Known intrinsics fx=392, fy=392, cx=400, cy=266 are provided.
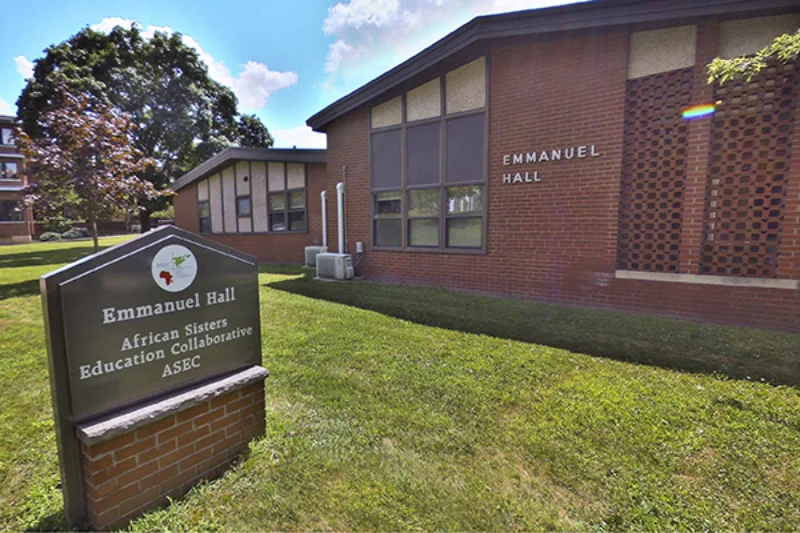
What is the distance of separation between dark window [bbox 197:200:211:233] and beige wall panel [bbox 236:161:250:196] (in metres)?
2.16

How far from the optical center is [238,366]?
2.71 meters

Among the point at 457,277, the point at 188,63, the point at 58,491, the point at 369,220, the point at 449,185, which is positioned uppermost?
the point at 188,63

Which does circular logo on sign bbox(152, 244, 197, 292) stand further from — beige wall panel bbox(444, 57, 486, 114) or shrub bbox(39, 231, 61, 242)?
shrub bbox(39, 231, 61, 242)

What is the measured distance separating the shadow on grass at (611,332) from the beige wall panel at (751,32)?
12.7 feet

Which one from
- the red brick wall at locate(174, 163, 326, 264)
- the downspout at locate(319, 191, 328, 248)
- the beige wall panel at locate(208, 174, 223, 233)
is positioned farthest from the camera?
the beige wall panel at locate(208, 174, 223, 233)

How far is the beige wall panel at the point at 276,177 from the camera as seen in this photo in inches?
520

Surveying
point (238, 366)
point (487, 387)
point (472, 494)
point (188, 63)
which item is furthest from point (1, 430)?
point (188, 63)

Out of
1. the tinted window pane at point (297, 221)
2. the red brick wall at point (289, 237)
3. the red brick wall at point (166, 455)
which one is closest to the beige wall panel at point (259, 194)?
the red brick wall at point (289, 237)

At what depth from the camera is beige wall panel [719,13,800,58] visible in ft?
17.2

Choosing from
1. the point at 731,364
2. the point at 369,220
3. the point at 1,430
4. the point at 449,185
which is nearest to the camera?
the point at 1,430

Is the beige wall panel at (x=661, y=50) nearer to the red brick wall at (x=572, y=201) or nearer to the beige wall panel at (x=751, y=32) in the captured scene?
the red brick wall at (x=572, y=201)

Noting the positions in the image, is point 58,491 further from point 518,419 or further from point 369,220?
point 369,220

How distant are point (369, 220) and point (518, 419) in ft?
23.0

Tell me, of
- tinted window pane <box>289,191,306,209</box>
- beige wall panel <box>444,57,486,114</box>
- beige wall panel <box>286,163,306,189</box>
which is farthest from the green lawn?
beige wall panel <box>286,163,306,189</box>
